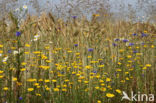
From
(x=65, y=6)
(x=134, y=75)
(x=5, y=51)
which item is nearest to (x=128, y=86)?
(x=134, y=75)

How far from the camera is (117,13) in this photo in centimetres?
441

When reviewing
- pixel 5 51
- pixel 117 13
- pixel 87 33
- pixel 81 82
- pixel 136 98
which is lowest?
pixel 136 98

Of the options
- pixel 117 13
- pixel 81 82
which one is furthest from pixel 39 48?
pixel 117 13

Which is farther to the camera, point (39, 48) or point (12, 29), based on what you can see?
point (39, 48)

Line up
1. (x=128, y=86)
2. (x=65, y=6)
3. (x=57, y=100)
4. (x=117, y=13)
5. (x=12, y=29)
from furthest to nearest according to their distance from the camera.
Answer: (x=117, y=13) < (x=65, y=6) < (x=128, y=86) < (x=12, y=29) < (x=57, y=100)

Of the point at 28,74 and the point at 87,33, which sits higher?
the point at 87,33

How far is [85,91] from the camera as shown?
1911mm

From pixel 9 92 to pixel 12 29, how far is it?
572 mm

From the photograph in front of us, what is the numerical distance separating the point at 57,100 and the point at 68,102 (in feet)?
0.39

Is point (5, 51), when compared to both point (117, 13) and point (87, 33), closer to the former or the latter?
point (87, 33)

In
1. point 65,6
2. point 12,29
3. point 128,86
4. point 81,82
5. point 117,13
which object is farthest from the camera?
point 117,13

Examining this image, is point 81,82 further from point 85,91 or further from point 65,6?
point 65,6

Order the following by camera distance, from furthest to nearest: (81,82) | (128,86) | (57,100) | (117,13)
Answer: (117,13) → (128,86) → (81,82) → (57,100)

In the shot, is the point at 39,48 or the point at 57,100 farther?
the point at 39,48
